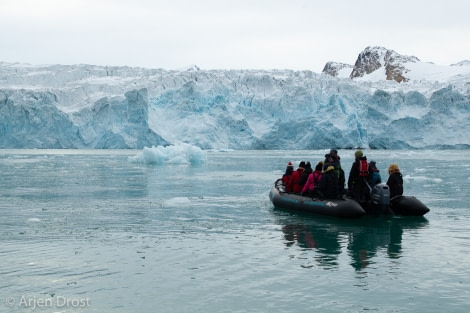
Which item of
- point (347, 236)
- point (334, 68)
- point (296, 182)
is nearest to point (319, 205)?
point (296, 182)

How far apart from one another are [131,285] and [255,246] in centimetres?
290

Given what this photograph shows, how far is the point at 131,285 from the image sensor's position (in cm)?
709

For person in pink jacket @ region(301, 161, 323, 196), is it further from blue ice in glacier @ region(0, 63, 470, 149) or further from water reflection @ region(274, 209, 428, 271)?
blue ice in glacier @ region(0, 63, 470, 149)

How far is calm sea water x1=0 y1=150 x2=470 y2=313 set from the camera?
6465 millimetres

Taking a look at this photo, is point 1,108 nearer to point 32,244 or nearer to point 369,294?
point 32,244

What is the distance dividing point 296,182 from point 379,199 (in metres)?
2.47

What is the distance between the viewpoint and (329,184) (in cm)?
1273

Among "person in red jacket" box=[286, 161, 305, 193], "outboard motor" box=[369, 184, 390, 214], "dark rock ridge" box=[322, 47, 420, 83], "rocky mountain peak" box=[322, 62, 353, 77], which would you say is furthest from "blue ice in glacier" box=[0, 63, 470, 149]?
"rocky mountain peak" box=[322, 62, 353, 77]

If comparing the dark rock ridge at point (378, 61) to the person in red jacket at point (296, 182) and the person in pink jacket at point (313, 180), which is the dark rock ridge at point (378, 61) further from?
the person in pink jacket at point (313, 180)

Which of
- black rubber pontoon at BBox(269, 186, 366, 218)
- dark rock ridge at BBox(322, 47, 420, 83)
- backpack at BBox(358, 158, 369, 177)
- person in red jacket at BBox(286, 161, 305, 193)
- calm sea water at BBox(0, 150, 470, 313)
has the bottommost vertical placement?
calm sea water at BBox(0, 150, 470, 313)

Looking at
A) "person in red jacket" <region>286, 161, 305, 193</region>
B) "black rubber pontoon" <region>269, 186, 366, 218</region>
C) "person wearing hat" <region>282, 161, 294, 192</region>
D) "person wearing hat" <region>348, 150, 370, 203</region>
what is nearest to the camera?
"black rubber pontoon" <region>269, 186, 366, 218</region>

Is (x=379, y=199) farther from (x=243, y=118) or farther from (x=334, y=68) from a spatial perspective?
(x=334, y=68)

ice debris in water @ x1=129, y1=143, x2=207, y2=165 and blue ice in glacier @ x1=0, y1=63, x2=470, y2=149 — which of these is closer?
ice debris in water @ x1=129, y1=143, x2=207, y2=165

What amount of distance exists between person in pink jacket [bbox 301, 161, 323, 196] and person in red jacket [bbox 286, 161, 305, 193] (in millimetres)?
485
